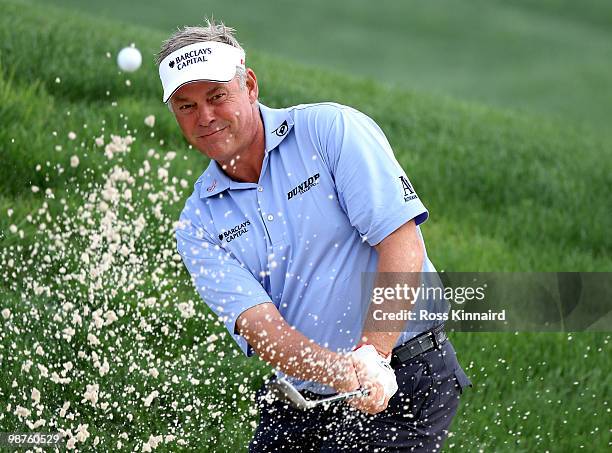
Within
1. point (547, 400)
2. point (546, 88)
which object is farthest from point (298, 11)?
point (547, 400)

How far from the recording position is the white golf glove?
340 cm

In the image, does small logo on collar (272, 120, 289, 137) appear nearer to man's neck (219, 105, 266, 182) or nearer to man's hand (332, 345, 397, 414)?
man's neck (219, 105, 266, 182)

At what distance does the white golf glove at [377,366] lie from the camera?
340 cm

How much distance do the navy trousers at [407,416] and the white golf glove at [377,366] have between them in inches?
10.6

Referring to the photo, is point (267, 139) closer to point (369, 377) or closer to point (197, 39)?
point (197, 39)

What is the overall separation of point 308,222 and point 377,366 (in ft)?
1.87

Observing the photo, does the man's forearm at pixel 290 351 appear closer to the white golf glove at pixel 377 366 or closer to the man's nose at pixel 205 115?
the white golf glove at pixel 377 366

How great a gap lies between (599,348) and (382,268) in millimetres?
3345

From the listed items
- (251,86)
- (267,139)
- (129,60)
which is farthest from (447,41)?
(267,139)

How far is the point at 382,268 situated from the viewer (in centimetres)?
348

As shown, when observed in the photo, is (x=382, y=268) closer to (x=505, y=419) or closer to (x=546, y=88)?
(x=505, y=419)

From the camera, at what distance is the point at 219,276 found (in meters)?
3.76

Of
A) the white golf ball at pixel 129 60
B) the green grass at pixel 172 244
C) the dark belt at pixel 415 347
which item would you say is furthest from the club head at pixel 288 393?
the white golf ball at pixel 129 60

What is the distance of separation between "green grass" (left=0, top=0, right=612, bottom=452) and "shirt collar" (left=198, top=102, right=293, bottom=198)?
1.68 meters
